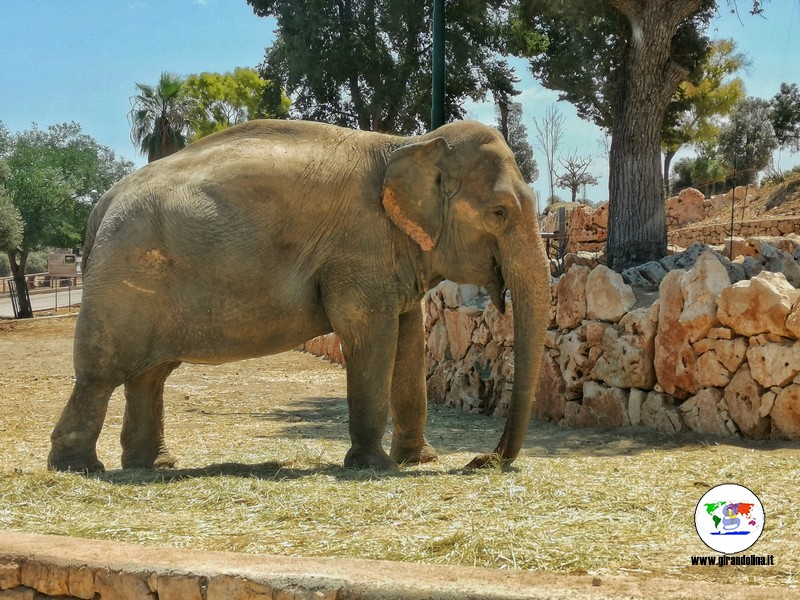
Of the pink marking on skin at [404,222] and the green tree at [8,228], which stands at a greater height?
the green tree at [8,228]

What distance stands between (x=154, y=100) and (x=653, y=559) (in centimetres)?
3243

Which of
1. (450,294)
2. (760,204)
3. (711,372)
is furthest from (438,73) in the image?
(760,204)

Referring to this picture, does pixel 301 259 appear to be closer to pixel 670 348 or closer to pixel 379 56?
pixel 670 348

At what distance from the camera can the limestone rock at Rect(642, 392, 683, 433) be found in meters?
9.04

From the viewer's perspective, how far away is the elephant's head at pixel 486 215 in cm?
658

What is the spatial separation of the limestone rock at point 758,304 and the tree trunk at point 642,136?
4651mm

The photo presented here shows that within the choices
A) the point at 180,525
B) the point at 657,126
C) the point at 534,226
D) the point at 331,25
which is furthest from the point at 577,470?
the point at 331,25

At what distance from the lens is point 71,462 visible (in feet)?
21.1

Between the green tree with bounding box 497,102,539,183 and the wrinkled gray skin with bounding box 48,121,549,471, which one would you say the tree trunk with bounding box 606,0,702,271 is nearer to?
the wrinkled gray skin with bounding box 48,121,549,471

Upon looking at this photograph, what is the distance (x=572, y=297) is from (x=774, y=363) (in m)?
2.72

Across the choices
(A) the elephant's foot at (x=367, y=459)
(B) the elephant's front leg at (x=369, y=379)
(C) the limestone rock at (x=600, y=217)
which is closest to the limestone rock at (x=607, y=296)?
A: (B) the elephant's front leg at (x=369, y=379)

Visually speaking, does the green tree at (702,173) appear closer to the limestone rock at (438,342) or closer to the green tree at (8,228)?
the green tree at (8,228)

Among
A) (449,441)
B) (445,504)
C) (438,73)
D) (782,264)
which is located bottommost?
(449,441)

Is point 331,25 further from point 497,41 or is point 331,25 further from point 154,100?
point 154,100
